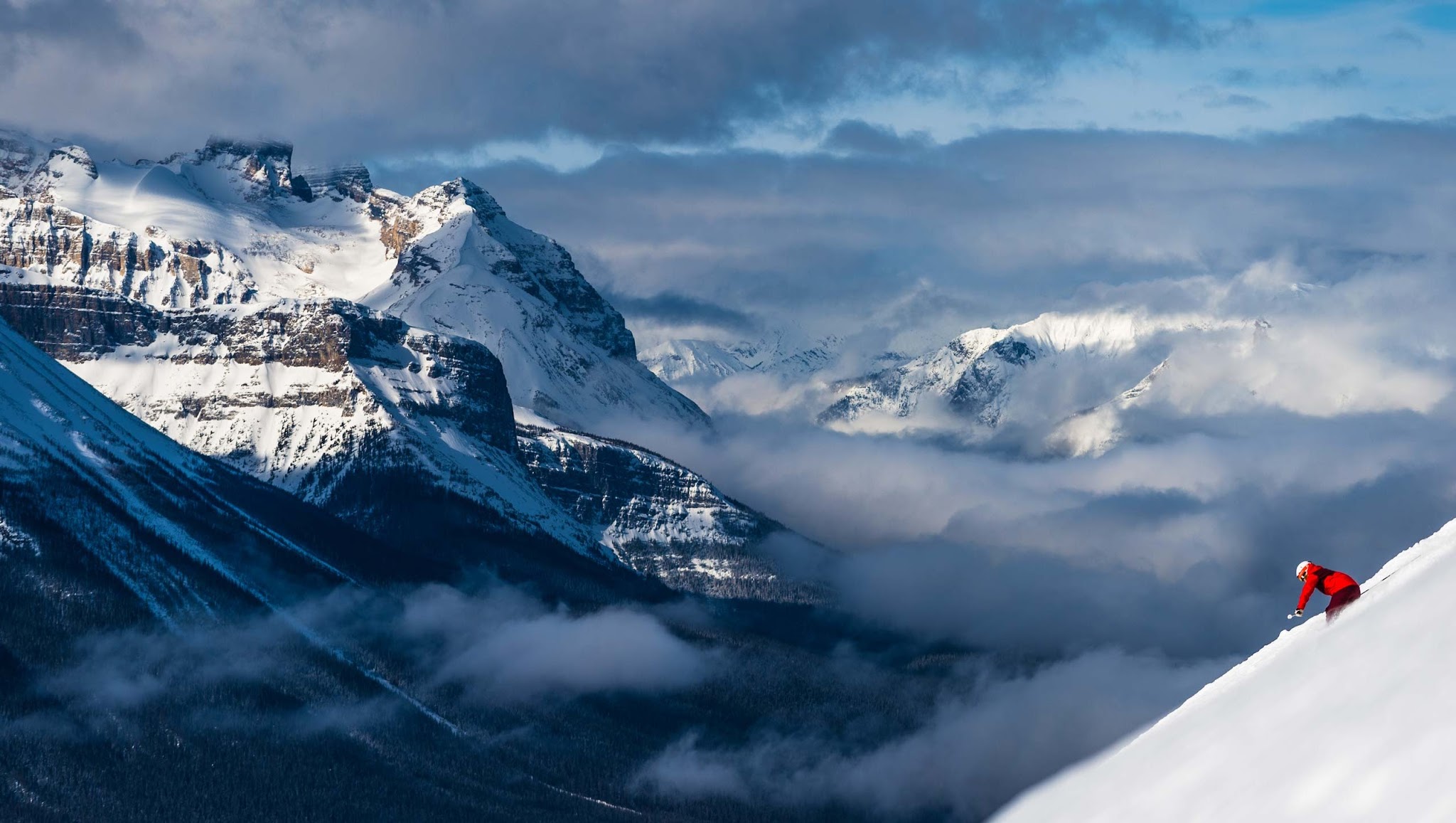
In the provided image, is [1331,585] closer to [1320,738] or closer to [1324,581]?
[1324,581]

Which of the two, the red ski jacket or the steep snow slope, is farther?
the red ski jacket

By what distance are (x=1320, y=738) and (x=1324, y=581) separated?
410 inches

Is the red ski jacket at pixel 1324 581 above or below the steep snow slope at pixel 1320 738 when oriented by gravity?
above

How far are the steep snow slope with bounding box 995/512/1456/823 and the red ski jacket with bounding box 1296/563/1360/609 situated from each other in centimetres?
67

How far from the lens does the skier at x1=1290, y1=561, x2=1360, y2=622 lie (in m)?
33.0

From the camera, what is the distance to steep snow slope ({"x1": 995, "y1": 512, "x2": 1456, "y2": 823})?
75.9 feet

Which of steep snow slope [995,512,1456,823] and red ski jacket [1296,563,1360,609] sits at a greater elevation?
red ski jacket [1296,563,1360,609]

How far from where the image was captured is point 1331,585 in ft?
113

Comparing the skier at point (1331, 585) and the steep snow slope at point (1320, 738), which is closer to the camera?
the steep snow slope at point (1320, 738)

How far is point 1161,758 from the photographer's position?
30203mm

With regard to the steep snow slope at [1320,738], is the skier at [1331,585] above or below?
above

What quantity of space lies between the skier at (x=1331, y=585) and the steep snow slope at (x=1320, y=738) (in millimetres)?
477

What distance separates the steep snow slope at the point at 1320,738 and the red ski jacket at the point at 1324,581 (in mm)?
673

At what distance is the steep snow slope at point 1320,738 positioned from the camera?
23.1 metres
